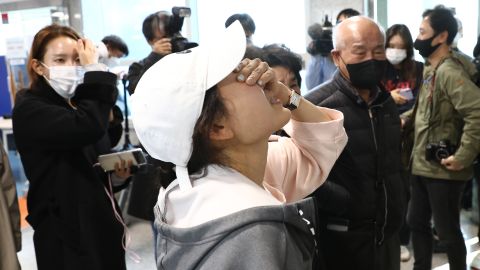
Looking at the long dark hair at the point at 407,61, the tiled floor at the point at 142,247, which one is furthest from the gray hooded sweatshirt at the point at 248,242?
the long dark hair at the point at 407,61

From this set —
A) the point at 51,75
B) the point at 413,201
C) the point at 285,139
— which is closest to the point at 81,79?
the point at 51,75

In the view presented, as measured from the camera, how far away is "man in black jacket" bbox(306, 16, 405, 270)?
6.12 feet

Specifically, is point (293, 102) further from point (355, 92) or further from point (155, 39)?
point (155, 39)

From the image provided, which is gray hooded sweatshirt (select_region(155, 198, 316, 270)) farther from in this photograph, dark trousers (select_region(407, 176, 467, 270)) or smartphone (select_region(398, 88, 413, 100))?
smartphone (select_region(398, 88, 413, 100))

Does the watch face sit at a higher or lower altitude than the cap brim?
lower

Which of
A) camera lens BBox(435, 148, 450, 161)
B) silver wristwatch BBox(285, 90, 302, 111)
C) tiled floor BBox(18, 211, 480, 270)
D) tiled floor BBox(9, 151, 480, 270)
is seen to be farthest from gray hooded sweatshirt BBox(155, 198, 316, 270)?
tiled floor BBox(18, 211, 480, 270)

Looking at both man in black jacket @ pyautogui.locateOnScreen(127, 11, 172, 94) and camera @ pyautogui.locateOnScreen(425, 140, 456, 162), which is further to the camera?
camera @ pyautogui.locateOnScreen(425, 140, 456, 162)

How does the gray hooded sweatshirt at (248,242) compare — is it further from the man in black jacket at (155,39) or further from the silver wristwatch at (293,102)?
the man in black jacket at (155,39)

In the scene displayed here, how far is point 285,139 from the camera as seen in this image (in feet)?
4.67

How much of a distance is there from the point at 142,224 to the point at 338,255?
9.65 ft

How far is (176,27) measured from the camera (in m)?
2.66

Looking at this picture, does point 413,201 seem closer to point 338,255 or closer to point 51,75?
point 338,255

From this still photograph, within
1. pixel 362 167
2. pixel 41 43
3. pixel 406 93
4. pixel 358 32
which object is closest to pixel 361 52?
pixel 358 32

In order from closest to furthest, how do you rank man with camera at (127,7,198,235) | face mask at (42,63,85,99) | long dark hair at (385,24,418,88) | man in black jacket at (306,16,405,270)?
man in black jacket at (306,16,405,270) < face mask at (42,63,85,99) < man with camera at (127,7,198,235) < long dark hair at (385,24,418,88)
